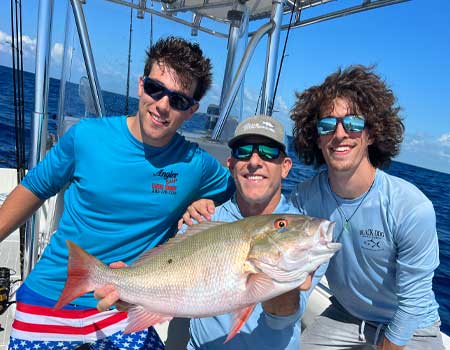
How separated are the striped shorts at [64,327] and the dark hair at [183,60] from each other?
158 cm

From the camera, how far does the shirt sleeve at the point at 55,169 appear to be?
2.52m

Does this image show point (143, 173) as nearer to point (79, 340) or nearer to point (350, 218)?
point (79, 340)

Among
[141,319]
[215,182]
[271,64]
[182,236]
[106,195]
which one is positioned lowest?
[141,319]

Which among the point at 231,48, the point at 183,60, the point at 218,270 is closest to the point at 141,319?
the point at 218,270

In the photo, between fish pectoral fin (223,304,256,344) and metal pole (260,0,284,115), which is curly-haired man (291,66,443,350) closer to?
metal pole (260,0,284,115)

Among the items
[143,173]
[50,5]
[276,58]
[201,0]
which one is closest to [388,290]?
[143,173]

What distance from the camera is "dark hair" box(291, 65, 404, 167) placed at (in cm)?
273

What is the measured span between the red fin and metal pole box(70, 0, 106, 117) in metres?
2.08

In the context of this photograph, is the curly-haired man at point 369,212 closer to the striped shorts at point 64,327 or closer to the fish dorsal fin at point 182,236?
the fish dorsal fin at point 182,236

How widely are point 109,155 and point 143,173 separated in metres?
0.24

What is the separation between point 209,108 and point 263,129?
295 centimetres

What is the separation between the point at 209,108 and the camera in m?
5.26

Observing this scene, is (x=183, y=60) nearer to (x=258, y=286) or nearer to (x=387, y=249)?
(x=258, y=286)

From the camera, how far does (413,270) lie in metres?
2.52
